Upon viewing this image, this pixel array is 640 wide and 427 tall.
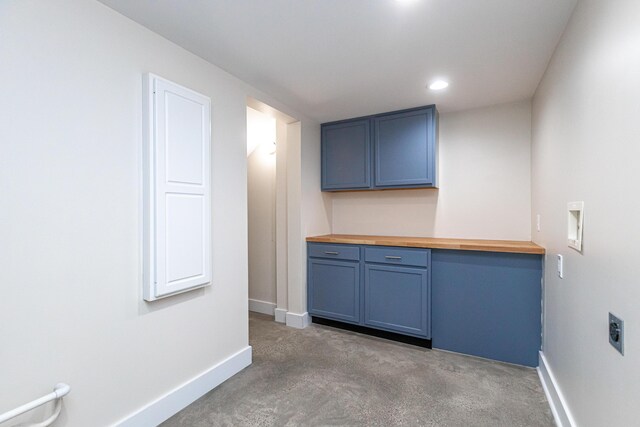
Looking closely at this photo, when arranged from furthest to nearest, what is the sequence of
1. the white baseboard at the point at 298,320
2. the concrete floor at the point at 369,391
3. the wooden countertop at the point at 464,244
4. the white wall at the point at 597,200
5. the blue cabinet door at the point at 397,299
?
the white baseboard at the point at 298,320
the blue cabinet door at the point at 397,299
the wooden countertop at the point at 464,244
the concrete floor at the point at 369,391
the white wall at the point at 597,200

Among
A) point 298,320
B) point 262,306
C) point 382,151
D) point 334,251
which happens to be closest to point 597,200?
point 382,151

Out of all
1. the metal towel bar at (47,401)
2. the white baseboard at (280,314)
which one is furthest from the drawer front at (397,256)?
the metal towel bar at (47,401)

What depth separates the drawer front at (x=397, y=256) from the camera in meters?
2.71

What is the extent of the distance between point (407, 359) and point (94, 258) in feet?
7.66

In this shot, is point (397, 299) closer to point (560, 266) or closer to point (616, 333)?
point (560, 266)

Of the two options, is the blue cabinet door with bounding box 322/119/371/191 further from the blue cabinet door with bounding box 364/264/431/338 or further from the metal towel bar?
the metal towel bar

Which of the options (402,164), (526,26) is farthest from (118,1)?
(402,164)

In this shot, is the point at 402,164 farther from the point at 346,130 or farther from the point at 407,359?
the point at 407,359

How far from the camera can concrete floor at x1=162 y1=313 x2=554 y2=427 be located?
179cm

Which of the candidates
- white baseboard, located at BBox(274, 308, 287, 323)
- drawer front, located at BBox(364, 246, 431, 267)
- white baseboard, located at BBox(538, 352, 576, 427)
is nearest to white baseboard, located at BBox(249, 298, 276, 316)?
white baseboard, located at BBox(274, 308, 287, 323)

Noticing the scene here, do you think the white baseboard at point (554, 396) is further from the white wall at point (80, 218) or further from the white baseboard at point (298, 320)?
the white wall at point (80, 218)

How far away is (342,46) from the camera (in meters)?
1.91

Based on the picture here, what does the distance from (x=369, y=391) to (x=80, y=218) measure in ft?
6.54

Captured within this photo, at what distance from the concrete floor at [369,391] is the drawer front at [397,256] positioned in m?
0.77
